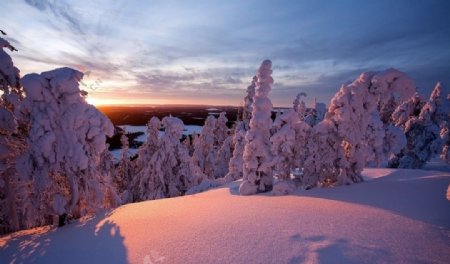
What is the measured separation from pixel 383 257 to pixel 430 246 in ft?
4.15

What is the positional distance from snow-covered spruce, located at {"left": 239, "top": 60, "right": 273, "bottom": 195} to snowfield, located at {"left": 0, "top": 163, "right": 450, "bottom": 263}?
14.4 ft

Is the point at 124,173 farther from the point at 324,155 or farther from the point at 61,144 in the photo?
the point at 324,155

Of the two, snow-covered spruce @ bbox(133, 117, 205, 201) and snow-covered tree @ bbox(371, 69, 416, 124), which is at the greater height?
snow-covered tree @ bbox(371, 69, 416, 124)

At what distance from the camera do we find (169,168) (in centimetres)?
2584

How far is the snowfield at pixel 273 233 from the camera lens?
557 centimetres

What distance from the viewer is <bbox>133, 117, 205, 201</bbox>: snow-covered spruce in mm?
25188

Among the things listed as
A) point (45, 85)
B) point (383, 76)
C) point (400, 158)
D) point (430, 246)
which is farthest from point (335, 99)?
point (400, 158)

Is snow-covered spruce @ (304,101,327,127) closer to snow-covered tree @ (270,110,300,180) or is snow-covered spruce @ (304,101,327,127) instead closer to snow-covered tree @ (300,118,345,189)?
snow-covered tree @ (270,110,300,180)

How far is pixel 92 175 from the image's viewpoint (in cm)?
1156

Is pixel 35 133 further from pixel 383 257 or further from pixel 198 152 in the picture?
pixel 198 152

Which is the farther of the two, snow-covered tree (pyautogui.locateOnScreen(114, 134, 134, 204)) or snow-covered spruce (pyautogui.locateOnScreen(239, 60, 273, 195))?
snow-covered tree (pyautogui.locateOnScreen(114, 134, 134, 204))

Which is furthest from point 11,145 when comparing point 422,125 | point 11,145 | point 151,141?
point 422,125

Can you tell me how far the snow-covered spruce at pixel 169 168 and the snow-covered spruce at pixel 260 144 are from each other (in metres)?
11.3

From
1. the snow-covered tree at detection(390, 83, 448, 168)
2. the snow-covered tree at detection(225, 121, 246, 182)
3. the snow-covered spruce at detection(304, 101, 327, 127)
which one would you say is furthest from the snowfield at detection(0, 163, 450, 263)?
the snow-covered spruce at detection(304, 101, 327, 127)
